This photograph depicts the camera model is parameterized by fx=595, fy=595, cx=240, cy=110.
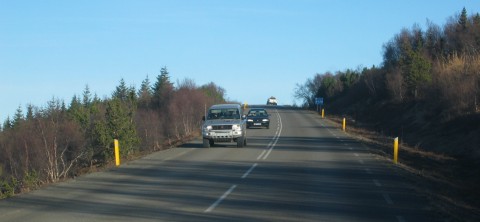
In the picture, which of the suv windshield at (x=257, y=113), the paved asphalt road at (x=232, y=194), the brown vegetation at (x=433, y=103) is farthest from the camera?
the suv windshield at (x=257, y=113)

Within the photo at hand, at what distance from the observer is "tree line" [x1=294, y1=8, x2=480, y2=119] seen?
49.2 meters

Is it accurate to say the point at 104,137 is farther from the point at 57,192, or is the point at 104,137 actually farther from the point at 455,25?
the point at 455,25

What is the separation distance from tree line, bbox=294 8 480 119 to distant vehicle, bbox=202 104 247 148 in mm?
22995

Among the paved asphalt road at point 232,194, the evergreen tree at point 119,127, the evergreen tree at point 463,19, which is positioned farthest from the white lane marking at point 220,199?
the evergreen tree at point 463,19

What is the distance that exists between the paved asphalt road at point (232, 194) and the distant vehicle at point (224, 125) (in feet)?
17.5

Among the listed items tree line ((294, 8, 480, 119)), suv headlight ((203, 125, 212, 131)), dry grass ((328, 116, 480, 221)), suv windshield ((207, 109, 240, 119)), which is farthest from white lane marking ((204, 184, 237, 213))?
tree line ((294, 8, 480, 119))

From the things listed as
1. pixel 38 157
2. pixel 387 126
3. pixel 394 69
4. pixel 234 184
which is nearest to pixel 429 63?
pixel 387 126

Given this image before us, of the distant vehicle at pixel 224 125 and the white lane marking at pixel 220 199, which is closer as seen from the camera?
the white lane marking at pixel 220 199

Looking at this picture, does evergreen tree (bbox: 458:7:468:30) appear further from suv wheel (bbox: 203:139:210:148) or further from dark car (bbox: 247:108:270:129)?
suv wheel (bbox: 203:139:210:148)

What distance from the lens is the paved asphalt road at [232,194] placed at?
1192 centimetres

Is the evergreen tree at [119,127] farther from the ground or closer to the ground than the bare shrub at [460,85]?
closer to the ground

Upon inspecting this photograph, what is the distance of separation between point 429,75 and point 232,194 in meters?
52.4

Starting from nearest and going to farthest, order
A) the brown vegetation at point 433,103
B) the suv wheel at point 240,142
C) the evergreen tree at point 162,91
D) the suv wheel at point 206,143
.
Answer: the brown vegetation at point 433,103
the suv wheel at point 240,142
the suv wheel at point 206,143
the evergreen tree at point 162,91

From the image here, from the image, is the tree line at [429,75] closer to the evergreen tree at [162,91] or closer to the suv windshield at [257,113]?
the suv windshield at [257,113]
